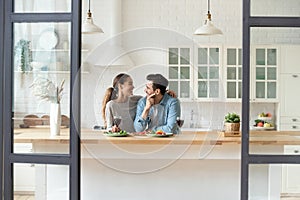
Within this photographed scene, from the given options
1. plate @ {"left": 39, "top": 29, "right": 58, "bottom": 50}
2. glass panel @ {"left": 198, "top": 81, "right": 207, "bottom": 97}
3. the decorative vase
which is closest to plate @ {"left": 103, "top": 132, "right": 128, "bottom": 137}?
the decorative vase

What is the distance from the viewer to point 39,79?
207cm

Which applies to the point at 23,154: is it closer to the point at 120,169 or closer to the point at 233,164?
the point at 120,169

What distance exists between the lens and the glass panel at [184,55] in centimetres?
647

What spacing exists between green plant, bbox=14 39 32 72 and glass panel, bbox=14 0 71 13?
137mm

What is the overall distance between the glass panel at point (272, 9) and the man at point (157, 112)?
2.41 meters

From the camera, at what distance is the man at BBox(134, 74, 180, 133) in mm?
4336

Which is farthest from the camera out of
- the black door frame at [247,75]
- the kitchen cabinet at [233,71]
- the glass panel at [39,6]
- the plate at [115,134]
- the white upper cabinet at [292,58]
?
the kitchen cabinet at [233,71]

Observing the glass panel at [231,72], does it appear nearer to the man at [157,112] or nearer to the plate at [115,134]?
the man at [157,112]

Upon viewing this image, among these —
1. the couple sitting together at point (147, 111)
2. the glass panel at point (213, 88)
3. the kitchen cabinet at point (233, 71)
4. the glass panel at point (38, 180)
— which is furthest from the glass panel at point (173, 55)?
the glass panel at point (38, 180)

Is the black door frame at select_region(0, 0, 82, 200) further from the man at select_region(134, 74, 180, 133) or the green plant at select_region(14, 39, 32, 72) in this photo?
the man at select_region(134, 74, 180, 133)

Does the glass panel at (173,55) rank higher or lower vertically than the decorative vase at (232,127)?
higher

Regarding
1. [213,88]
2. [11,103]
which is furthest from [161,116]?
[11,103]

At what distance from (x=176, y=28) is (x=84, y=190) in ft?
10.8

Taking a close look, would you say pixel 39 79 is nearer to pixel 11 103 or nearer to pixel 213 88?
pixel 11 103
